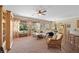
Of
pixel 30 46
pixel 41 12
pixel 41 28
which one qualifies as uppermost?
pixel 41 12

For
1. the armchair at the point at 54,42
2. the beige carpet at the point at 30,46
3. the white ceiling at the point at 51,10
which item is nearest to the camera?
the white ceiling at the point at 51,10

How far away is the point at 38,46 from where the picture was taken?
12.6 ft

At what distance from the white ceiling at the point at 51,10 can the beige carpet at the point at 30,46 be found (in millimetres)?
646

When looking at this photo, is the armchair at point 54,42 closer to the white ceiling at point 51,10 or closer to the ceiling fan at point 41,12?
the white ceiling at point 51,10

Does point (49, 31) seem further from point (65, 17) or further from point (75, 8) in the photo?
point (75, 8)

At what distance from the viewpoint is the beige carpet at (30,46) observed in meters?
3.77

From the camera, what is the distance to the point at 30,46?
3.85 m

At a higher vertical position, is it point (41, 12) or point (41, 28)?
point (41, 12)

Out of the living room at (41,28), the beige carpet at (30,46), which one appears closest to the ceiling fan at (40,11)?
the living room at (41,28)

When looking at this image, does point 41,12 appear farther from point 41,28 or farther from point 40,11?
point 41,28

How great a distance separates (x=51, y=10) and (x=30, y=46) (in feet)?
Result: 3.55

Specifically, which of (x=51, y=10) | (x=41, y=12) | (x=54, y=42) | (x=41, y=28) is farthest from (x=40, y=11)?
(x=54, y=42)
